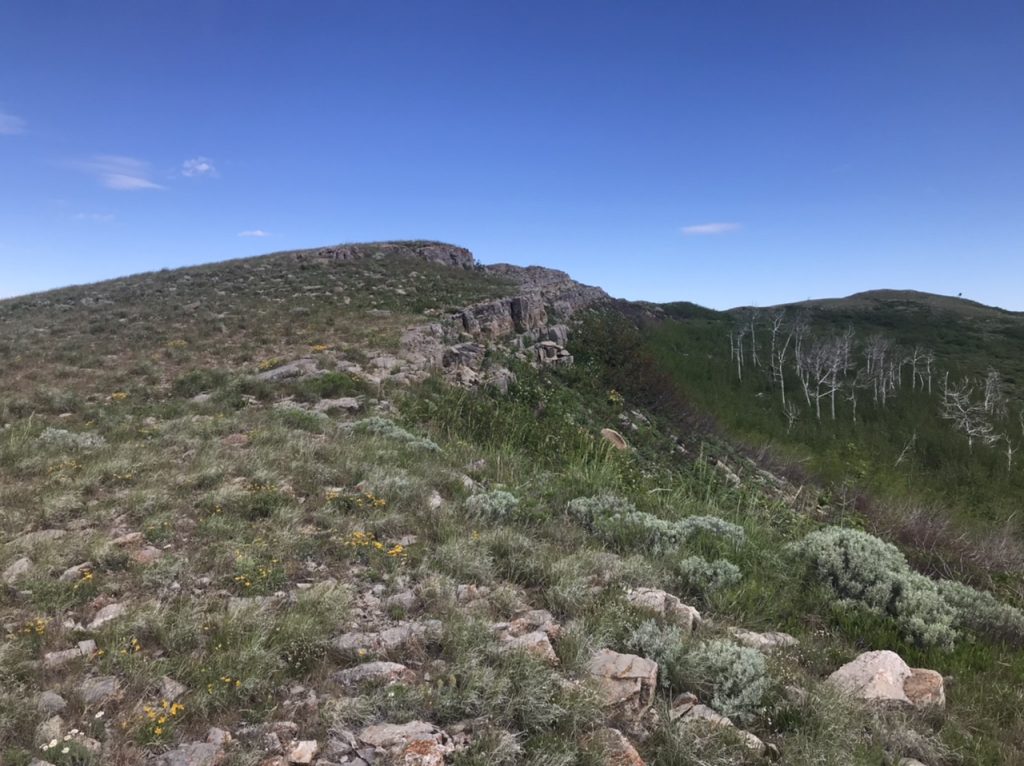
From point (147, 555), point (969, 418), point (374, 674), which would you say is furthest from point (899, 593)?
point (969, 418)

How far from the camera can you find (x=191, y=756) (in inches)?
112

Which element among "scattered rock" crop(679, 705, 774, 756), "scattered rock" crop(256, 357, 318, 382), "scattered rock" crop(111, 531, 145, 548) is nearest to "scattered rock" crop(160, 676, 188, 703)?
"scattered rock" crop(111, 531, 145, 548)

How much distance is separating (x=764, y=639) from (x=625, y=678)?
4.76 feet

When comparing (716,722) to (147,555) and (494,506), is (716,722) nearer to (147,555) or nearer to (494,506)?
(494,506)

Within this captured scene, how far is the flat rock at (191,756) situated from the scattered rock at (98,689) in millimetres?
675

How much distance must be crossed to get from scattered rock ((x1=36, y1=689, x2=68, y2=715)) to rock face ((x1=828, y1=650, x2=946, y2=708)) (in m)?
4.81

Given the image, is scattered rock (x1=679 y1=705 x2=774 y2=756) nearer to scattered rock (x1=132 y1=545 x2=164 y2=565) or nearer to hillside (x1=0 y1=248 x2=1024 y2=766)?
hillside (x1=0 y1=248 x2=1024 y2=766)

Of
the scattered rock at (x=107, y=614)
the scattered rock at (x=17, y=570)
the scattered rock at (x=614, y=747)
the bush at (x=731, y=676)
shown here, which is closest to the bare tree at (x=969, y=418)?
the bush at (x=731, y=676)

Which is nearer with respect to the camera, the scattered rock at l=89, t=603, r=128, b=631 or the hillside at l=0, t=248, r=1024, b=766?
the hillside at l=0, t=248, r=1024, b=766

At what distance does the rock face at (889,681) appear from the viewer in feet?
11.7

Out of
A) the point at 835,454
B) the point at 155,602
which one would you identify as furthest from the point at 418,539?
the point at 835,454

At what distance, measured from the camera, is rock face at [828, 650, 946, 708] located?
3.56m

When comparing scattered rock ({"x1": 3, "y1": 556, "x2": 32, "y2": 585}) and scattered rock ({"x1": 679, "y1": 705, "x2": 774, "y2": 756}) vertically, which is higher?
scattered rock ({"x1": 3, "y1": 556, "x2": 32, "y2": 585})

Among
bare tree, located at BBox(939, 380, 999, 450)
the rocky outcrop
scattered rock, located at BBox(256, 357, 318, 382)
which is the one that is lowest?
bare tree, located at BBox(939, 380, 999, 450)
